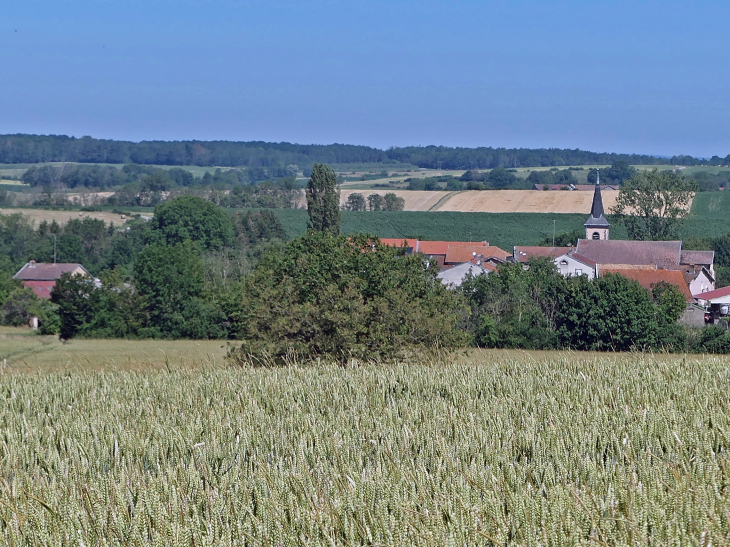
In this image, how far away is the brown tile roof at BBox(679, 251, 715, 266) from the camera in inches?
2677

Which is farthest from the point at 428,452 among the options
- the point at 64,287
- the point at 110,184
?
the point at 110,184

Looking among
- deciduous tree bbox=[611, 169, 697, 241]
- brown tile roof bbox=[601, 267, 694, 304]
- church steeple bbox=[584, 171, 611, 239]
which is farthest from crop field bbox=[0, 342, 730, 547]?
church steeple bbox=[584, 171, 611, 239]

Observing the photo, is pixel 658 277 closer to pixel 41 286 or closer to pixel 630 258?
pixel 630 258

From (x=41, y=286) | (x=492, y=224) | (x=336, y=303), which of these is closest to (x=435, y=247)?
(x=492, y=224)

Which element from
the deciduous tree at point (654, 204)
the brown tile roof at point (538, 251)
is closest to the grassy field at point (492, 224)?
the deciduous tree at point (654, 204)

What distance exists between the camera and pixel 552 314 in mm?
43656

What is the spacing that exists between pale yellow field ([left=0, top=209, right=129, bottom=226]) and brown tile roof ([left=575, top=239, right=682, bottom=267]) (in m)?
60.5

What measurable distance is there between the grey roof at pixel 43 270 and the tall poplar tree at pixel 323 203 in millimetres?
24416

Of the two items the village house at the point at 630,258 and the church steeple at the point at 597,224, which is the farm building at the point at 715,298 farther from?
the church steeple at the point at 597,224

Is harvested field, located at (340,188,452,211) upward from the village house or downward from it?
upward

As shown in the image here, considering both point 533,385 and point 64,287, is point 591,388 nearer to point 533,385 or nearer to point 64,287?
point 533,385

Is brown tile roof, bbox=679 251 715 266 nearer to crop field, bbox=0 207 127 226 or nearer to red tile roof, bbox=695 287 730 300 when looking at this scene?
red tile roof, bbox=695 287 730 300

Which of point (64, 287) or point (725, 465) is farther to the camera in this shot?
point (64, 287)

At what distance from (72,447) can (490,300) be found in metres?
40.0
